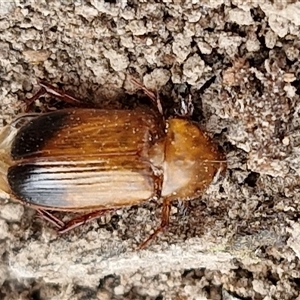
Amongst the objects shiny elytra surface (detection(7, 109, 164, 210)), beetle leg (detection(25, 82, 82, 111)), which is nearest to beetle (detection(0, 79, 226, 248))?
shiny elytra surface (detection(7, 109, 164, 210))

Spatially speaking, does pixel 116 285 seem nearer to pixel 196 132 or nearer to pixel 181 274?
pixel 181 274

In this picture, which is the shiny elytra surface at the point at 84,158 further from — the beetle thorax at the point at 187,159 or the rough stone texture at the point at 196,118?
the rough stone texture at the point at 196,118

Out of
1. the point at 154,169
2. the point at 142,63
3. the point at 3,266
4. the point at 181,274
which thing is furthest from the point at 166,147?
the point at 3,266

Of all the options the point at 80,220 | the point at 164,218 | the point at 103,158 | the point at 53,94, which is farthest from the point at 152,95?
the point at 80,220

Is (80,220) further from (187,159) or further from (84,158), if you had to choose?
(187,159)

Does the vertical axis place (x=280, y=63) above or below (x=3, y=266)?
above

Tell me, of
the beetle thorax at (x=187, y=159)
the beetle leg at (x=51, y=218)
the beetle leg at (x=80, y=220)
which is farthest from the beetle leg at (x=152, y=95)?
the beetle leg at (x=51, y=218)

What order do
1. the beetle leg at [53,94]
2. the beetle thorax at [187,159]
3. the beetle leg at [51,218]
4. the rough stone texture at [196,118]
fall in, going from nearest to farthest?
1. the rough stone texture at [196,118]
2. the beetle thorax at [187,159]
3. the beetle leg at [53,94]
4. the beetle leg at [51,218]
